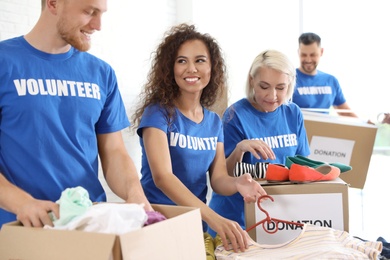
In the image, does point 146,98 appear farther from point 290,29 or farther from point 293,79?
point 290,29

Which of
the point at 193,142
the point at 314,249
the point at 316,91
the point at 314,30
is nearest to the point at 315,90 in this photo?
the point at 316,91

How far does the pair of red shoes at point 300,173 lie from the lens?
75.5 inches

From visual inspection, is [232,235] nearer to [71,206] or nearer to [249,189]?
[249,189]

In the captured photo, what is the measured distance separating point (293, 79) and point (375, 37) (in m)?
3.62

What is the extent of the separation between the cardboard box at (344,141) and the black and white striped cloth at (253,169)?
167cm

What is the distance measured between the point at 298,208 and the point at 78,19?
0.95 meters

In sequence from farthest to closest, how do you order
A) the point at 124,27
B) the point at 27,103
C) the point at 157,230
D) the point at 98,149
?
the point at 124,27
the point at 98,149
the point at 27,103
the point at 157,230

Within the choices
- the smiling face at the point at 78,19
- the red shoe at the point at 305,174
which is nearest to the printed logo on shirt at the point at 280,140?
the red shoe at the point at 305,174

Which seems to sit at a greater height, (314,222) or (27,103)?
(27,103)

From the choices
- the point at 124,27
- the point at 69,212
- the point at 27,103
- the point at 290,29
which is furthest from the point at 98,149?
the point at 290,29

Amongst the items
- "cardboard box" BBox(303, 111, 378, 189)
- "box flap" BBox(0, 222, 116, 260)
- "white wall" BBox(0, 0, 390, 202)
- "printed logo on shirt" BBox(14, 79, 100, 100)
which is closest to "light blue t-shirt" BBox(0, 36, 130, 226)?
"printed logo on shirt" BBox(14, 79, 100, 100)

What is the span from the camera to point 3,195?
135 centimetres

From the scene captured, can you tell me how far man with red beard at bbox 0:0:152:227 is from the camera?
1551 mm

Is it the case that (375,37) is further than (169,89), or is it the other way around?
(375,37)
